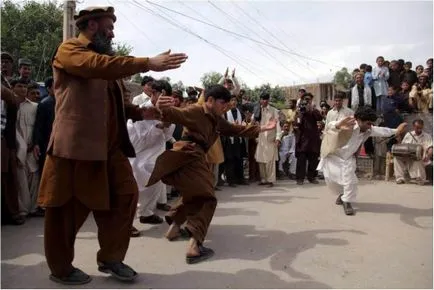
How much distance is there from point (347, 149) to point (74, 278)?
4.30 metres

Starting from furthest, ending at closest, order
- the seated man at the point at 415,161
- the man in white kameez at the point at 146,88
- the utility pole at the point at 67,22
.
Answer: the seated man at the point at 415,161 → the utility pole at the point at 67,22 → the man in white kameez at the point at 146,88

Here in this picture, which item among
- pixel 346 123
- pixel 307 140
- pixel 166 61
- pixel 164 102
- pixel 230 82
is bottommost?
pixel 307 140

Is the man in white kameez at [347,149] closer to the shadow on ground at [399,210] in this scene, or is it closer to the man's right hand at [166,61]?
the shadow on ground at [399,210]

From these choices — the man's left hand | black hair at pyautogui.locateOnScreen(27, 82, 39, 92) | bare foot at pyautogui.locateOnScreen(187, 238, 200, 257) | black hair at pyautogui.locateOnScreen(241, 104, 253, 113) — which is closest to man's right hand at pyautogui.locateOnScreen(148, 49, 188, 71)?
the man's left hand

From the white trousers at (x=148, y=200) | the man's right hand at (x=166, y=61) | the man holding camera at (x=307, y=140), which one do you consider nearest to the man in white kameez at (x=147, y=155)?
the white trousers at (x=148, y=200)

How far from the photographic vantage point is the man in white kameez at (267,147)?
9273mm

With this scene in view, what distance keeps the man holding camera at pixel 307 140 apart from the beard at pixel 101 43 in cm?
654

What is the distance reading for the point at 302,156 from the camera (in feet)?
30.9

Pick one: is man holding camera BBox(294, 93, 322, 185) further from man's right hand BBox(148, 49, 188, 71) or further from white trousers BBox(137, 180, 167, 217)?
man's right hand BBox(148, 49, 188, 71)

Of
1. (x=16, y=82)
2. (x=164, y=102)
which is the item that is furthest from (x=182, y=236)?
(x=16, y=82)

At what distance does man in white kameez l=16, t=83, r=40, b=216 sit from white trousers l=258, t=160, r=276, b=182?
479cm

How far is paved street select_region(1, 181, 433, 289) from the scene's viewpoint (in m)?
3.63

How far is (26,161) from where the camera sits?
226 inches

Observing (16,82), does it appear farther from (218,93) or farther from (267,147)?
(267,147)
